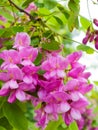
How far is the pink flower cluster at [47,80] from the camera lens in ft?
3.89

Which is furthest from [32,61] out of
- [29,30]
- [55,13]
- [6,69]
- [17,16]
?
[17,16]

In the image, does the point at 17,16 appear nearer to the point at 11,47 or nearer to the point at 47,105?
the point at 11,47

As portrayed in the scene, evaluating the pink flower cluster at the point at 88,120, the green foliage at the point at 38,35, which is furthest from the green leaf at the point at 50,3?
the pink flower cluster at the point at 88,120

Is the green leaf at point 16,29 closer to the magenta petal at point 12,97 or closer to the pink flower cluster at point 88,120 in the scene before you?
the magenta petal at point 12,97

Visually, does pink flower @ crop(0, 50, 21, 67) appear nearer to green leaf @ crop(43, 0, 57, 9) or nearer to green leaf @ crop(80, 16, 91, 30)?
green leaf @ crop(43, 0, 57, 9)

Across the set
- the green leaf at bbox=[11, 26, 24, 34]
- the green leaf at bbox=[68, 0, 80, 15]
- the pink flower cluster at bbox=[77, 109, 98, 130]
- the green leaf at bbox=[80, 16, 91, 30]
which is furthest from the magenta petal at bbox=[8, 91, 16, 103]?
the pink flower cluster at bbox=[77, 109, 98, 130]

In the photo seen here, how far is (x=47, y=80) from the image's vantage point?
121cm

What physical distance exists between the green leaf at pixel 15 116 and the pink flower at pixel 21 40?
168 mm

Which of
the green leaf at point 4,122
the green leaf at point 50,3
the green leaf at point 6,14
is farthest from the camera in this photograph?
the green leaf at point 6,14

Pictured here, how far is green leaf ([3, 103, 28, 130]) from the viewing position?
1260mm

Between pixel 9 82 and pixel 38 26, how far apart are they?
31 cm

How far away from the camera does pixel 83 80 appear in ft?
4.05

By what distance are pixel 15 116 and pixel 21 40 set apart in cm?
21

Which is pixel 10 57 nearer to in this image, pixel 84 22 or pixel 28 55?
pixel 28 55
